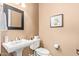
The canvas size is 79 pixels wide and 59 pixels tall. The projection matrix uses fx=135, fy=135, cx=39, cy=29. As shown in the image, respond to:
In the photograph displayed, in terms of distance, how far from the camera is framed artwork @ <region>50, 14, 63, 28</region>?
1.54 m

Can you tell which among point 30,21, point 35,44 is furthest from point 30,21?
point 35,44

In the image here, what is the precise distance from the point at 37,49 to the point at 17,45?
24cm

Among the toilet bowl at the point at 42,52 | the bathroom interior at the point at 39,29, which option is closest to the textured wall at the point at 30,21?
the bathroom interior at the point at 39,29

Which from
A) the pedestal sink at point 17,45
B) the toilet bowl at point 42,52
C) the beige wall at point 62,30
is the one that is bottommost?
the toilet bowl at point 42,52

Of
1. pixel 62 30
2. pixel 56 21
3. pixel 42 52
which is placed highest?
pixel 56 21

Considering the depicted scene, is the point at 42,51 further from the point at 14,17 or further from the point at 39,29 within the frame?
the point at 14,17

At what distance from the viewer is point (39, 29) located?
1.57 meters

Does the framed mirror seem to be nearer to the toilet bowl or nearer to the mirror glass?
the mirror glass

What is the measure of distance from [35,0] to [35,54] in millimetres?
623

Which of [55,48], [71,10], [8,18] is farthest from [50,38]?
[8,18]

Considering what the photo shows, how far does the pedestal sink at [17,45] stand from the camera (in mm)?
1490

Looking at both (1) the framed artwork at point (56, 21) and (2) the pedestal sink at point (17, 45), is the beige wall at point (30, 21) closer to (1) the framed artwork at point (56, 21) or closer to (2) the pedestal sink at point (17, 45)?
(2) the pedestal sink at point (17, 45)

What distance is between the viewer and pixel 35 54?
154 cm

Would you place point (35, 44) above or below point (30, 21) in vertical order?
below
